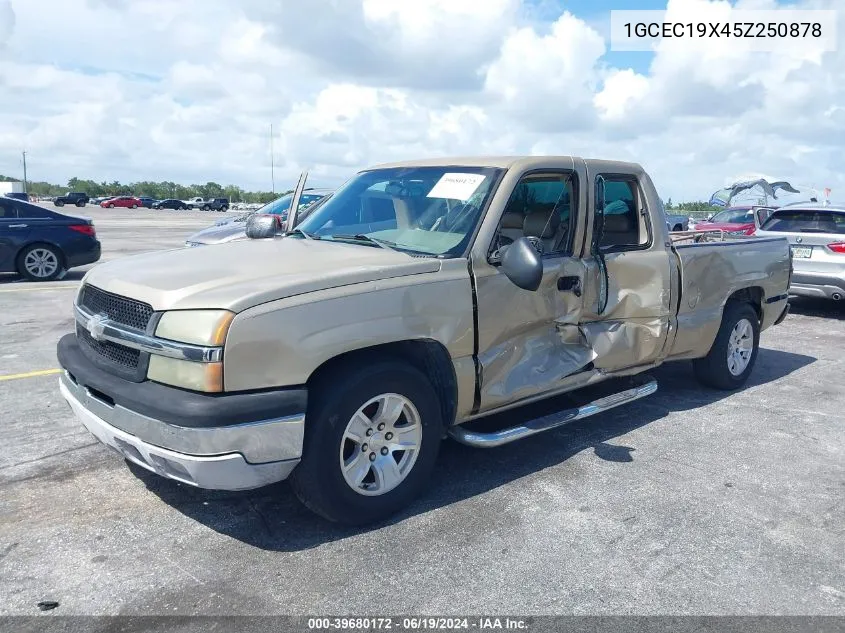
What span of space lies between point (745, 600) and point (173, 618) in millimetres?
2430

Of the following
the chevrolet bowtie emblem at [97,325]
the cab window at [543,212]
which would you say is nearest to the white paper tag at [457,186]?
the cab window at [543,212]

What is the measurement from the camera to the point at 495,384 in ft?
13.8

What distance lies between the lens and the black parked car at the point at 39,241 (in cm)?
1226

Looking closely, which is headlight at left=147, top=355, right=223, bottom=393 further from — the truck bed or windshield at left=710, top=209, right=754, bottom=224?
windshield at left=710, top=209, right=754, bottom=224

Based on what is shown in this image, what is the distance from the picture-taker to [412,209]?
178 inches

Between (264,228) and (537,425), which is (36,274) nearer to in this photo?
(264,228)

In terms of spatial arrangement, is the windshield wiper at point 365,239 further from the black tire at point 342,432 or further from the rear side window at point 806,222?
the rear side window at point 806,222

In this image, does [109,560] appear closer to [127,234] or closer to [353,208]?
[353,208]

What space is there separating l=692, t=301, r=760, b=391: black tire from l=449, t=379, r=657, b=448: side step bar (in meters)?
1.09

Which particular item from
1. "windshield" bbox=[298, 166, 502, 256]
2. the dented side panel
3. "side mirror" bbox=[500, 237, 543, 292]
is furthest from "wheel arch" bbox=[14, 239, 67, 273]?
"side mirror" bbox=[500, 237, 543, 292]

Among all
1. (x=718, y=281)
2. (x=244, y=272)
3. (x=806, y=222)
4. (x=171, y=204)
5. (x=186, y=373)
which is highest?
(x=171, y=204)

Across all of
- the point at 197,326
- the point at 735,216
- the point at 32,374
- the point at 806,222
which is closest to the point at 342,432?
the point at 197,326

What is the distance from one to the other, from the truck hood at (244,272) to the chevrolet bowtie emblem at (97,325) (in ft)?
0.50

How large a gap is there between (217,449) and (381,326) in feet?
3.17
